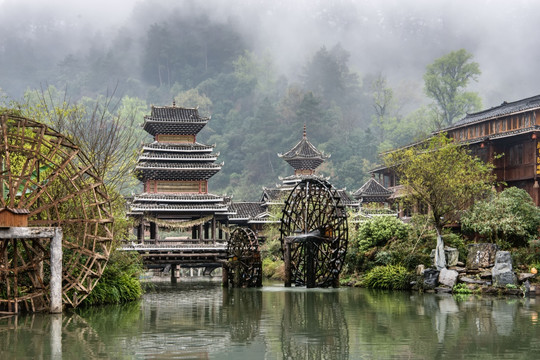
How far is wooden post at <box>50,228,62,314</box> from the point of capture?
22.1m

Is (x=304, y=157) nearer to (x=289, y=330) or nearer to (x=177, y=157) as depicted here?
(x=177, y=157)

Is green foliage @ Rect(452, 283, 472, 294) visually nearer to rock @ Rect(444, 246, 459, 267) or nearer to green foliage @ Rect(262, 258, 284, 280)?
rock @ Rect(444, 246, 459, 267)

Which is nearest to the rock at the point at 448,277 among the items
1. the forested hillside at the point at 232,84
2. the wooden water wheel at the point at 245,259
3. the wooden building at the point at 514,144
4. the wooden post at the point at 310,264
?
the wooden post at the point at 310,264

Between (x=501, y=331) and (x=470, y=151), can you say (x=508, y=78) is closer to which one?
(x=470, y=151)

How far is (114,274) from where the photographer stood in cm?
2753

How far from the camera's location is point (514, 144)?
142ft

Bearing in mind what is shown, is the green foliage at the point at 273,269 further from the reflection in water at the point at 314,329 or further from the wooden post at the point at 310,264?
the reflection in water at the point at 314,329

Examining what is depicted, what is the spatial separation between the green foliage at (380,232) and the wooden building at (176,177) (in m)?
16.6

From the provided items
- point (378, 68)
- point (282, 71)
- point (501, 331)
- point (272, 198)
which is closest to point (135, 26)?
point (282, 71)

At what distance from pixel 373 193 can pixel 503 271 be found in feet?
125

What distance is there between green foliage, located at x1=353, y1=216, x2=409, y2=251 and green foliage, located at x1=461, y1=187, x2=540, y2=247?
3.72 metres

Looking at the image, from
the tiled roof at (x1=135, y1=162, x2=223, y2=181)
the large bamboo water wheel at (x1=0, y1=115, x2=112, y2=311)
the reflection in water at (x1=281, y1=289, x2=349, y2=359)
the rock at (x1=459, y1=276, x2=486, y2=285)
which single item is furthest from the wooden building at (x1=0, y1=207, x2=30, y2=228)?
the tiled roof at (x1=135, y1=162, x2=223, y2=181)

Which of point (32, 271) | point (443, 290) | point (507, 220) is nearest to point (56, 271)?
point (32, 271)

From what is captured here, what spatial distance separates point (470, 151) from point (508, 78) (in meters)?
108
